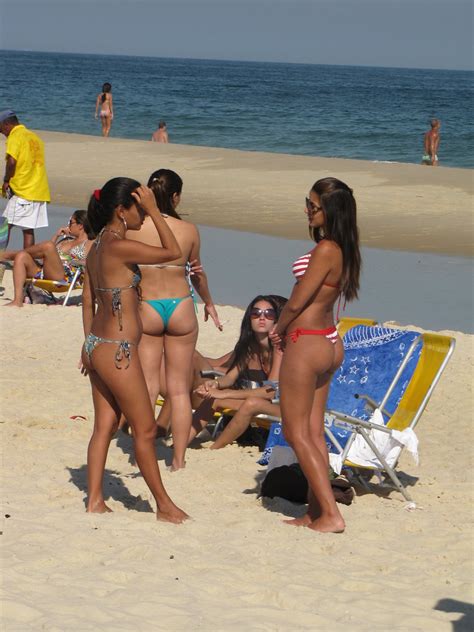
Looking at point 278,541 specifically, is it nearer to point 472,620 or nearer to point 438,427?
point 472,620

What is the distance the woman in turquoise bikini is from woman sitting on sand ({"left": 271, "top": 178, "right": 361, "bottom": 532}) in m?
0.97

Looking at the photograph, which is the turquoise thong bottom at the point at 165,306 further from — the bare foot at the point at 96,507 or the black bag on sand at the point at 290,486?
the bare foot at the point at 96,507

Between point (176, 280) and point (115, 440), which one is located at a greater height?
point (176, 280)

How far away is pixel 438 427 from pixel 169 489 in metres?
2.29

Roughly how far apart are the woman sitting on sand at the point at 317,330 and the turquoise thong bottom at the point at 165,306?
0.96m

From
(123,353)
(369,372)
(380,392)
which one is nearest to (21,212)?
(369,372)

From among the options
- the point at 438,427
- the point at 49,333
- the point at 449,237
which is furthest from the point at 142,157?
the point at 438,427

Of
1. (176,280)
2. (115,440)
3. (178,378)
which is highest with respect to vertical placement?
(176,280)

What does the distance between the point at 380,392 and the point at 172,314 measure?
54.6 inches

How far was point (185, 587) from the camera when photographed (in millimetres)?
4434

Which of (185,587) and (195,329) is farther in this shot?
(195,329)

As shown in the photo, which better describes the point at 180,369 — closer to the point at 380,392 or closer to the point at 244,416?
the point at 244,416

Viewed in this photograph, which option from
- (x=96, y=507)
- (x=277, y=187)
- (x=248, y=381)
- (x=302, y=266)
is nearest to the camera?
(x=302, y=266)

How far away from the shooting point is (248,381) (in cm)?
693
